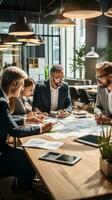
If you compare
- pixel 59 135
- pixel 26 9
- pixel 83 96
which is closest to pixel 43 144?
pixel 59 135

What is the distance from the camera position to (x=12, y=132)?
105 inches

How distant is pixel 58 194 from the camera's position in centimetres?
149

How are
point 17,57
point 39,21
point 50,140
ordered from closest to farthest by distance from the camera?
point 50,140, point 39,21, point 17,57

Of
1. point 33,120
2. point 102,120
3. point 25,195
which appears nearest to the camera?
point 25,195

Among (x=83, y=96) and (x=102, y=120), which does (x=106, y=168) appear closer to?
(x=102, y=120)

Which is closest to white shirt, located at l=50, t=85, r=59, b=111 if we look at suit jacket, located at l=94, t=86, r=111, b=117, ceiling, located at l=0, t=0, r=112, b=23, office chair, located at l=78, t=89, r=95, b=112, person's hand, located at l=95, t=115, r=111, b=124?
suit jacket, located at l=94, t=86, r=111, b=117

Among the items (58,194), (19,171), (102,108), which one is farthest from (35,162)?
(102,108)

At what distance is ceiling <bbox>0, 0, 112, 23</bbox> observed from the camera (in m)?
10.8

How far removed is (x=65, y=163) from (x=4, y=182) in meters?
1.67

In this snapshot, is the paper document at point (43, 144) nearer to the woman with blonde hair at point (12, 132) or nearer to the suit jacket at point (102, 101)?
the woman with blonde hair at point (12, 132)

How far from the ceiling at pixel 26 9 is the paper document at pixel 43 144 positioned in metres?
8.69

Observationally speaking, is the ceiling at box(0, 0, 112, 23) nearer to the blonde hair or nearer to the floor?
the blonde hair

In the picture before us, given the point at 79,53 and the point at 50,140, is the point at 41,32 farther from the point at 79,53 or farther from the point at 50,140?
the point at 50,140

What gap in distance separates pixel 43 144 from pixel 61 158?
41cm
